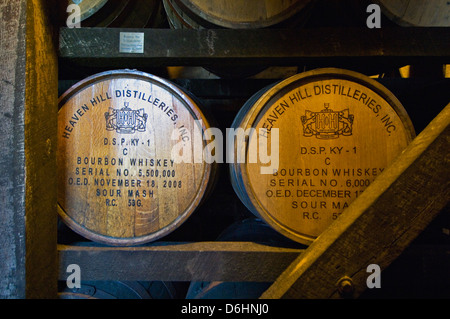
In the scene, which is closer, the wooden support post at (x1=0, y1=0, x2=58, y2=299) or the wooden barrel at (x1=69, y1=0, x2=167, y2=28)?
the wooden support post at (x1=0, y1=0, x2=58, y2=299)

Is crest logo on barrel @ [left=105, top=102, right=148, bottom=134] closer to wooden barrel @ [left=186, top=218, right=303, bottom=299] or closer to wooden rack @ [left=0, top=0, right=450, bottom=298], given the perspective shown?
wooden rack @ [left=0, top=0, right=450, bottom=298]

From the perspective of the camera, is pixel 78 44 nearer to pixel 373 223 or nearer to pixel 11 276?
pixel 11 276

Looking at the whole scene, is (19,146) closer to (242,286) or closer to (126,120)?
(126,120)

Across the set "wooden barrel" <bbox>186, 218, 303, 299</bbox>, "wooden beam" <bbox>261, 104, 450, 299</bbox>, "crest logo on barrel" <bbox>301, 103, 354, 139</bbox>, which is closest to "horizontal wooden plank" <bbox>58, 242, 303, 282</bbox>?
"wooden barrel" <bbox>186, 218, 303, 299</bbox>

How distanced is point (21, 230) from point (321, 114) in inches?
54.4

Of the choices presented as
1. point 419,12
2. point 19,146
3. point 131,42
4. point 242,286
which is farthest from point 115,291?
point 419,12

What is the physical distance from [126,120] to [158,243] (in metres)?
0.62

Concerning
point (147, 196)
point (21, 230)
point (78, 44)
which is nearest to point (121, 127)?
point (147, 196)

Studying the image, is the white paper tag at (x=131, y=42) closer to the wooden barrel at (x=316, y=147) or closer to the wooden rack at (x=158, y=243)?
the wooden rack at (x=158, y=243)

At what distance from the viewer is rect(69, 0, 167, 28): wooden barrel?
1232 millimetres

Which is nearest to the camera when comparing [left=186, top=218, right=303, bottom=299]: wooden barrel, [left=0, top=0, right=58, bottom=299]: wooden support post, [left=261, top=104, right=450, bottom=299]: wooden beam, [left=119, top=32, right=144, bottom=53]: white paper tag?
[left=261, top=104, right=450, bottom=299]: wooden beam

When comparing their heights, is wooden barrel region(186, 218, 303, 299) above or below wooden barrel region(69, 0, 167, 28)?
below

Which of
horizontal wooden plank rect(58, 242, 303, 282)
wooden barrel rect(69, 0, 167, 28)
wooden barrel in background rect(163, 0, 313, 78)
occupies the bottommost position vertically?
horizontal wooden plank rect(58, 242, 303, 282)

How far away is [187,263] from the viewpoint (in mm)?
1217
